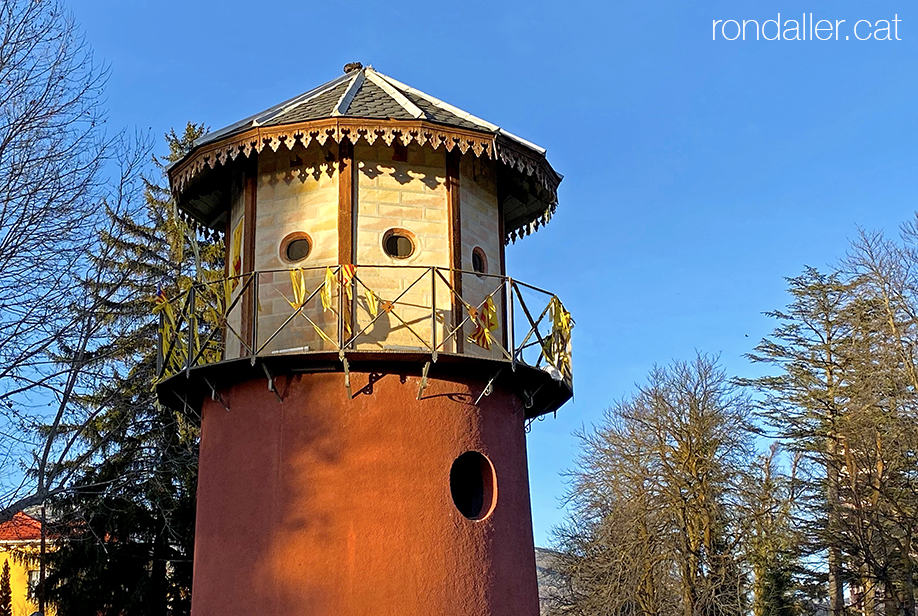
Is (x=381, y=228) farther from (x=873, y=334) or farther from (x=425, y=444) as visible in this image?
(x=873, y=334)

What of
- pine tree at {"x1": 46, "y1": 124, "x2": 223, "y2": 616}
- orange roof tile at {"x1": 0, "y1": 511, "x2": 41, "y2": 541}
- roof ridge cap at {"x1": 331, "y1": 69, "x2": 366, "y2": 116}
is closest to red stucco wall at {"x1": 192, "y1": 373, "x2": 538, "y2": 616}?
roof ridge cap at {"x1": 331, "y1": 69, "x2": 366, "y2": 116}

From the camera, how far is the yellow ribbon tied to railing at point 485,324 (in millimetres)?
13330

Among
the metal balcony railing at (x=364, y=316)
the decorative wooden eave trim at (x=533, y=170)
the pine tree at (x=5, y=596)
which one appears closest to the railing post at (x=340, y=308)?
the metal balcony railing at (x=364, y=316)

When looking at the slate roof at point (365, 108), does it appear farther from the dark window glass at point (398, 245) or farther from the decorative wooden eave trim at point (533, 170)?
the dark window glass at point (398, 245)

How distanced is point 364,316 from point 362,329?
403 mm

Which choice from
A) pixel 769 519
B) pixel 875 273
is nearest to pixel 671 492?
pixel 769 519

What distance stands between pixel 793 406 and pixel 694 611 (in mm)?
8102

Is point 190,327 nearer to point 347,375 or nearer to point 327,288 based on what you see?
point 327,288

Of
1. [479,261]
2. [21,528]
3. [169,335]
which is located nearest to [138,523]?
[21,528]

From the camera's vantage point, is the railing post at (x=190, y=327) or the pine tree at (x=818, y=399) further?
the pine tree at (x=818, y=399)

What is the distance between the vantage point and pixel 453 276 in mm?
13586

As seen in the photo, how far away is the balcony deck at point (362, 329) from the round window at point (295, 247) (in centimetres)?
27

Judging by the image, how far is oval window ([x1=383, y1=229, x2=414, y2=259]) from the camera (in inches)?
543

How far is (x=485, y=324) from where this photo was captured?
13.5m
